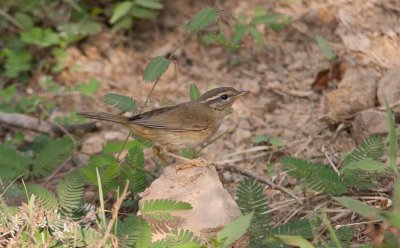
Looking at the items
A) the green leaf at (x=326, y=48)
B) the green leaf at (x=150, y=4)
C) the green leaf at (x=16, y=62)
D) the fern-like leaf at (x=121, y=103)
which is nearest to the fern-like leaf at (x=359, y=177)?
the fern-like leaf at (x=121, y=103)

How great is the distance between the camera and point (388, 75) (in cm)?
671

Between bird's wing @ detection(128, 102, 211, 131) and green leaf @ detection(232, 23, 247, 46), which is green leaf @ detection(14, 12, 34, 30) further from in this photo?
bird's wing @ detection(128, 102, 211, 131)

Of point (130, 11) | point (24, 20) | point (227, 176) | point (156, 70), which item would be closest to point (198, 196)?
point (156, 70)

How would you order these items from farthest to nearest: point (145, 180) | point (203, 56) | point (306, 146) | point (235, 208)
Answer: point (203, 56) → point (306, 146) → point (145, 180) → point (235, 208)

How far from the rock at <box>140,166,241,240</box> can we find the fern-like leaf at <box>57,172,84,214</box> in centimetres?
51

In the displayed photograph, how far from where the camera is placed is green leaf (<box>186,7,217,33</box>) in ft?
17.7

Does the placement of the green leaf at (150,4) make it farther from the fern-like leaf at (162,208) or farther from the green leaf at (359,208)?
the green leaf at (359,208)

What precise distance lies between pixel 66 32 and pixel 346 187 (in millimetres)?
4530

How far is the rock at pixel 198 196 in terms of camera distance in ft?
15.8

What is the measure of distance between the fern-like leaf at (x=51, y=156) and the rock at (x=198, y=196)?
152 centimetres

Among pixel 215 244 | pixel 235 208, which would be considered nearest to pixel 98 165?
pixel 235 208

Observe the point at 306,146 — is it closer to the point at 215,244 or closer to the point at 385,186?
the point at 385,186

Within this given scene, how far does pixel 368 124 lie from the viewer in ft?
21.0

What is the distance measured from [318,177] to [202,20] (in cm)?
142
